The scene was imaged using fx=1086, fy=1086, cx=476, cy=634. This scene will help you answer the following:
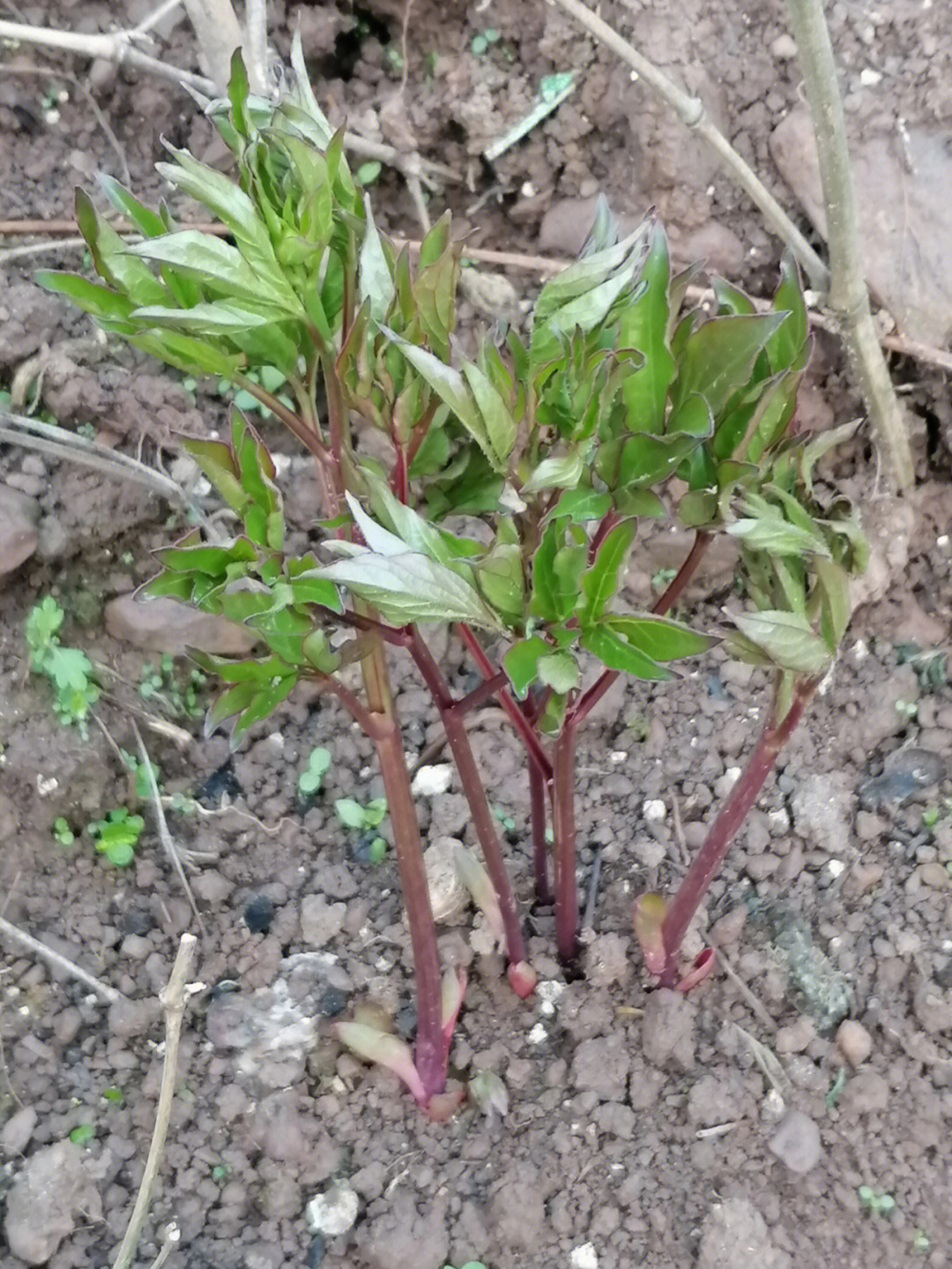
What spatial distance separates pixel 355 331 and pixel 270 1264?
3.44 feet

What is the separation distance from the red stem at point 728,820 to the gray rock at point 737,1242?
0.90 ft

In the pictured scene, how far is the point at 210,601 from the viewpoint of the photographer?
91cm

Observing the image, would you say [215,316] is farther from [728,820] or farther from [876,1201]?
[876,1201]

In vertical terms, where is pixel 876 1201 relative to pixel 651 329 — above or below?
below

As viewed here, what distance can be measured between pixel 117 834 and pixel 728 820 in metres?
0.89

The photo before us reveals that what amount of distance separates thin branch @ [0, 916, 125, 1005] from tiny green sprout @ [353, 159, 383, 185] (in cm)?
127

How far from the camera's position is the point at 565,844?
4.01 feet

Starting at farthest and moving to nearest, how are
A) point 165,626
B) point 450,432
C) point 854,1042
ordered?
point 165,626 < point 854,1042 < point 450,432

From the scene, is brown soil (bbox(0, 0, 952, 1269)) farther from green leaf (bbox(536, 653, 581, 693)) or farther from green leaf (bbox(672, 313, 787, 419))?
green leaf (bbox(672, 313, 787, 419))

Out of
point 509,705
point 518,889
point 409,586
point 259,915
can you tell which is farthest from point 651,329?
point 259,915

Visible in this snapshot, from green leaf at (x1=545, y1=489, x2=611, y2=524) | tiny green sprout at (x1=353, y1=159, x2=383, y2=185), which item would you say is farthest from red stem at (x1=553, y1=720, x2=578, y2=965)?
tiny green sprout at (x1=353, y1=159, x2=383, y2=185)

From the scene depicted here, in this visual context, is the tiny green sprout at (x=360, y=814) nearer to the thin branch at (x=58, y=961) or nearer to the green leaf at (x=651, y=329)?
the thin branch at (x=58, y=961)

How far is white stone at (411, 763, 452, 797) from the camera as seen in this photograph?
1.62 metres

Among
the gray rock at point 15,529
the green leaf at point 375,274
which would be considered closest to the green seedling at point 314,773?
the gray rock at point 15,529
